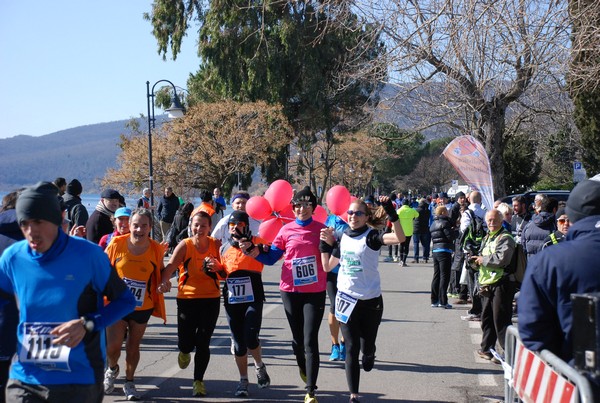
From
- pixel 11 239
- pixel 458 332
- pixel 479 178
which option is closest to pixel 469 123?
pixel 479 178

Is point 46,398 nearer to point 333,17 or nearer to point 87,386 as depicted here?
point 87,386

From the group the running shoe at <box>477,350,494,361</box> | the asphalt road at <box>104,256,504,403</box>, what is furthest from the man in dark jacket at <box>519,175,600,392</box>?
the running shoe at <box>477,350,494,361</box>

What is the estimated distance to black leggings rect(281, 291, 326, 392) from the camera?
6.36 metres

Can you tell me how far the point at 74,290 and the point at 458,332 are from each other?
734 cm

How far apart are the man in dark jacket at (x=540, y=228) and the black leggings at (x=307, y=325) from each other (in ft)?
14.9

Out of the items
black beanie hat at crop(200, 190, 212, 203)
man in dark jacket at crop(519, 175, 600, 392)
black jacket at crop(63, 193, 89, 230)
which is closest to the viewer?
man in dark jacket at crop(519, 175, 600, 392)

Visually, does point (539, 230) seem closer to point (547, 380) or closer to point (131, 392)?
point (131, 392)

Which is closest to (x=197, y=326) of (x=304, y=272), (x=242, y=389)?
(x=242, y=389)

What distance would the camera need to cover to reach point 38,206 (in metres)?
3.63

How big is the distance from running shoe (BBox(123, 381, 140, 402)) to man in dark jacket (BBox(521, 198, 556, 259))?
5.99 m

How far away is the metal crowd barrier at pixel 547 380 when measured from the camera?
308 cm

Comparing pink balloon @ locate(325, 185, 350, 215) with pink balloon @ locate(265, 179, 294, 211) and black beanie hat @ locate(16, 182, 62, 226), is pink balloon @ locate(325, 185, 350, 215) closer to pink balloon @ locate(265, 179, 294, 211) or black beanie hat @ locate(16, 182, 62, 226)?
pink balloon @ locate(265, 179, 294, 211)

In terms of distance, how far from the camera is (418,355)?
28.1 ft

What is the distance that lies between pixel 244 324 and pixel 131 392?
1211 mm
